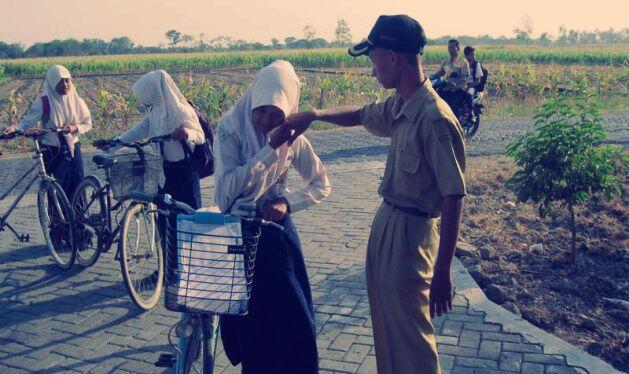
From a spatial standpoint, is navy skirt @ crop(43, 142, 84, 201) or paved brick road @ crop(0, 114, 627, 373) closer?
paved brick road @ crop(0, 114, 627, 373)

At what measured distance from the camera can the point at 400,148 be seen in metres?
2.85

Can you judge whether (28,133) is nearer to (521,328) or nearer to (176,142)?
(176,142)

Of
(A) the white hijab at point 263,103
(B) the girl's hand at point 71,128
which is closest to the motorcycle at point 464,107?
(B) the girl's hand at point 71,128

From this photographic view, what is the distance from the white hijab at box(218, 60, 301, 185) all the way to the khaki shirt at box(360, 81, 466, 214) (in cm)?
53

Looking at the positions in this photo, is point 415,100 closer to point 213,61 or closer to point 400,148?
point 400,148

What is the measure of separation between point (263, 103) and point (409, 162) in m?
0.75

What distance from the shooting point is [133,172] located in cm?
478

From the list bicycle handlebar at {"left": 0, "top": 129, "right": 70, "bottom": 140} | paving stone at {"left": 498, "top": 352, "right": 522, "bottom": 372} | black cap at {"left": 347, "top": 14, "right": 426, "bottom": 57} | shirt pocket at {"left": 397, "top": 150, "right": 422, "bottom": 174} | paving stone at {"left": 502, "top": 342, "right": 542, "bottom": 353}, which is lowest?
paving stone at {"left": 498, "top": 352, "right": 522, "bottom": 372}

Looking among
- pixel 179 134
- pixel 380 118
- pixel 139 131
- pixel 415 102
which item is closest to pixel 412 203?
pixel 415 102

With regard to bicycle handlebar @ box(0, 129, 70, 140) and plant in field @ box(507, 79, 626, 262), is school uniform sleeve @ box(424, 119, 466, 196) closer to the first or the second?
plant in field @ box(507, 79, 626, 262)

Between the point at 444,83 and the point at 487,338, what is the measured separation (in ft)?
30.2

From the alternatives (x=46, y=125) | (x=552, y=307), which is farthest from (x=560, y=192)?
(x=46, y=125)

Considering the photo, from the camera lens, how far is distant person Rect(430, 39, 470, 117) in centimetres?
1270

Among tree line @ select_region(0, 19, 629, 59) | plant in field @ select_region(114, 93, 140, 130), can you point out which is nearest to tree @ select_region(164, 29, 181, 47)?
tree line @ select_region(0, 19, 629, 59)
